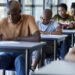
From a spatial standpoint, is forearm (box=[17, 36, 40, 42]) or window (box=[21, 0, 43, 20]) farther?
window (box=[21, 0, 43, 20])

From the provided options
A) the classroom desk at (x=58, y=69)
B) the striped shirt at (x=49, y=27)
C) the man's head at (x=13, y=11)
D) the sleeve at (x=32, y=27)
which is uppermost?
the man's head at (x=13, y=11)

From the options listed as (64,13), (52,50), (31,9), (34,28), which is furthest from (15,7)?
(31,9)

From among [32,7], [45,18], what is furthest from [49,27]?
[32,7]

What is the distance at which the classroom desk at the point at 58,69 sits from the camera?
78 cm

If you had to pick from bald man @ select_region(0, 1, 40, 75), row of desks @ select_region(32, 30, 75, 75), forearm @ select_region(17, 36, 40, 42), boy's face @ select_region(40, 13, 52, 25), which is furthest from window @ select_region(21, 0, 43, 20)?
row of desks @ select_region(32, 30, 75, 75)

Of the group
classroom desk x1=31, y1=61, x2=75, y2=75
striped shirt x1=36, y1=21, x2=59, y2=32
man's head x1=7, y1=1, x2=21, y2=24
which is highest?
man's head x1=7, y1=1, x2=21, y2=24

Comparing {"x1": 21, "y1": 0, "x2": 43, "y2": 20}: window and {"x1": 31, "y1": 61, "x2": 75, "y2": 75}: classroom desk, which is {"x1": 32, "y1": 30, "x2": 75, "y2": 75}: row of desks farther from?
{"x1": 21, "y1": 0, "x2": 43, "y2": 20}: window

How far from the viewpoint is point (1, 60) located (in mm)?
2799

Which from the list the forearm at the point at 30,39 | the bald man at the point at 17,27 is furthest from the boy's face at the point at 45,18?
the forearm at the point at 30,39

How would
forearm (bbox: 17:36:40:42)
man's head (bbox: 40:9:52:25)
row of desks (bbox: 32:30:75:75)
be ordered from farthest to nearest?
man's head (bbox: 40:9:52:25), forearm (bbox: 17:36:40:42), row of desks (bbox: 32:30:75:75)

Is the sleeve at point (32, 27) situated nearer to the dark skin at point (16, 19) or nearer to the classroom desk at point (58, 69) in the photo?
the dark skin at point (16, 19)

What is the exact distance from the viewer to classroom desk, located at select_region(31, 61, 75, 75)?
0.78 m

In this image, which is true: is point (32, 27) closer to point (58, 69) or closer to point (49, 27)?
point (49, 27)

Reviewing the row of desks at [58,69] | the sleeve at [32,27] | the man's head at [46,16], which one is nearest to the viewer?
the row of desks at [58,69]
